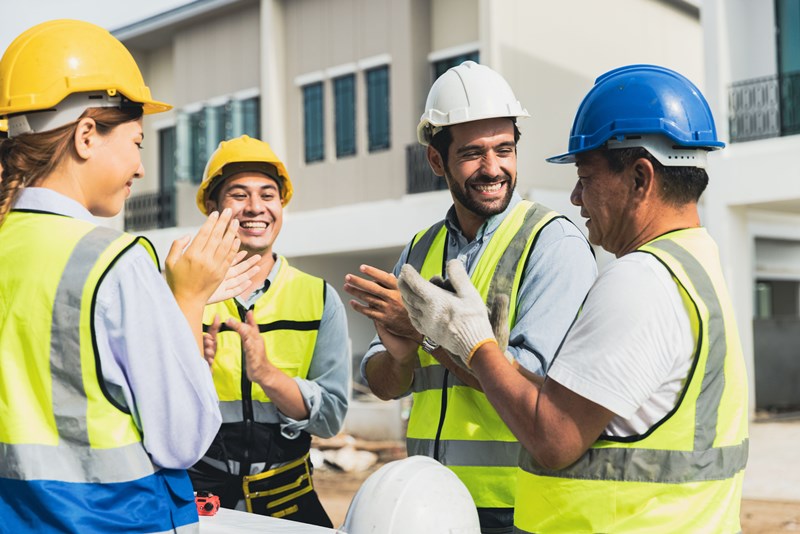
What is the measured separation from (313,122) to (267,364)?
46.8ft

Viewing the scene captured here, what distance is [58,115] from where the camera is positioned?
200 cm

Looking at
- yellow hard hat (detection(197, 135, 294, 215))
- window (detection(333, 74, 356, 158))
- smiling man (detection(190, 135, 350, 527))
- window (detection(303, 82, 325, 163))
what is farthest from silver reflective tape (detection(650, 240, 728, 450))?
window (detection(303, 82, 325, 163))

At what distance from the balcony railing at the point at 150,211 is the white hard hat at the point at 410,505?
728 inches

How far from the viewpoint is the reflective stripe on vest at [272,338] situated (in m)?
3.43

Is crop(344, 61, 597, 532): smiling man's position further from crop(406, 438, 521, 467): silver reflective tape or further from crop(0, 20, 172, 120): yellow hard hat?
crop(0, 20, 172, 120): yellow hard hat

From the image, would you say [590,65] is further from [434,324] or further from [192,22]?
[434,324]

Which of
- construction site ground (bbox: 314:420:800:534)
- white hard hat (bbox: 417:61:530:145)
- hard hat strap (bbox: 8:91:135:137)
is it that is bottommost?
construction site ground (bbox: 314:420:800:534)

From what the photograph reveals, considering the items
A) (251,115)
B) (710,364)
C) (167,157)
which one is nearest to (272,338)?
(710,364)

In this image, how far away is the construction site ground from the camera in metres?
7.72

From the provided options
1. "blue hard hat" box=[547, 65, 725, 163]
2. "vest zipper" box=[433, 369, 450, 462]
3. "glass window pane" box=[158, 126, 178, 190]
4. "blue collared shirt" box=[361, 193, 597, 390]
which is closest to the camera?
"blue hard hat" box=[547, 65, 725, 163]

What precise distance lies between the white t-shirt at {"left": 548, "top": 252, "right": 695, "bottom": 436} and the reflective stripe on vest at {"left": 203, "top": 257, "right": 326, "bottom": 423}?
5.64 feet

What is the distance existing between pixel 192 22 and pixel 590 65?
26.9 ft

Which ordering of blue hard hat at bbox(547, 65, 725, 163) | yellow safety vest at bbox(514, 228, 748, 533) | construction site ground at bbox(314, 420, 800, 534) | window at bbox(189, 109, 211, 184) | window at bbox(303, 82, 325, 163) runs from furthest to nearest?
window at bbox(189, 109, 211, 184) < window at bbox(303, 82, 325, 163) < construction site ground at bbox(314, 420, 800, 534) < blue hard hat at bbox(547, 65, 725, 163) < yellow safety vest at bbox(514, 228, 748, 533)

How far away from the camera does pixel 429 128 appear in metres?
3.26
